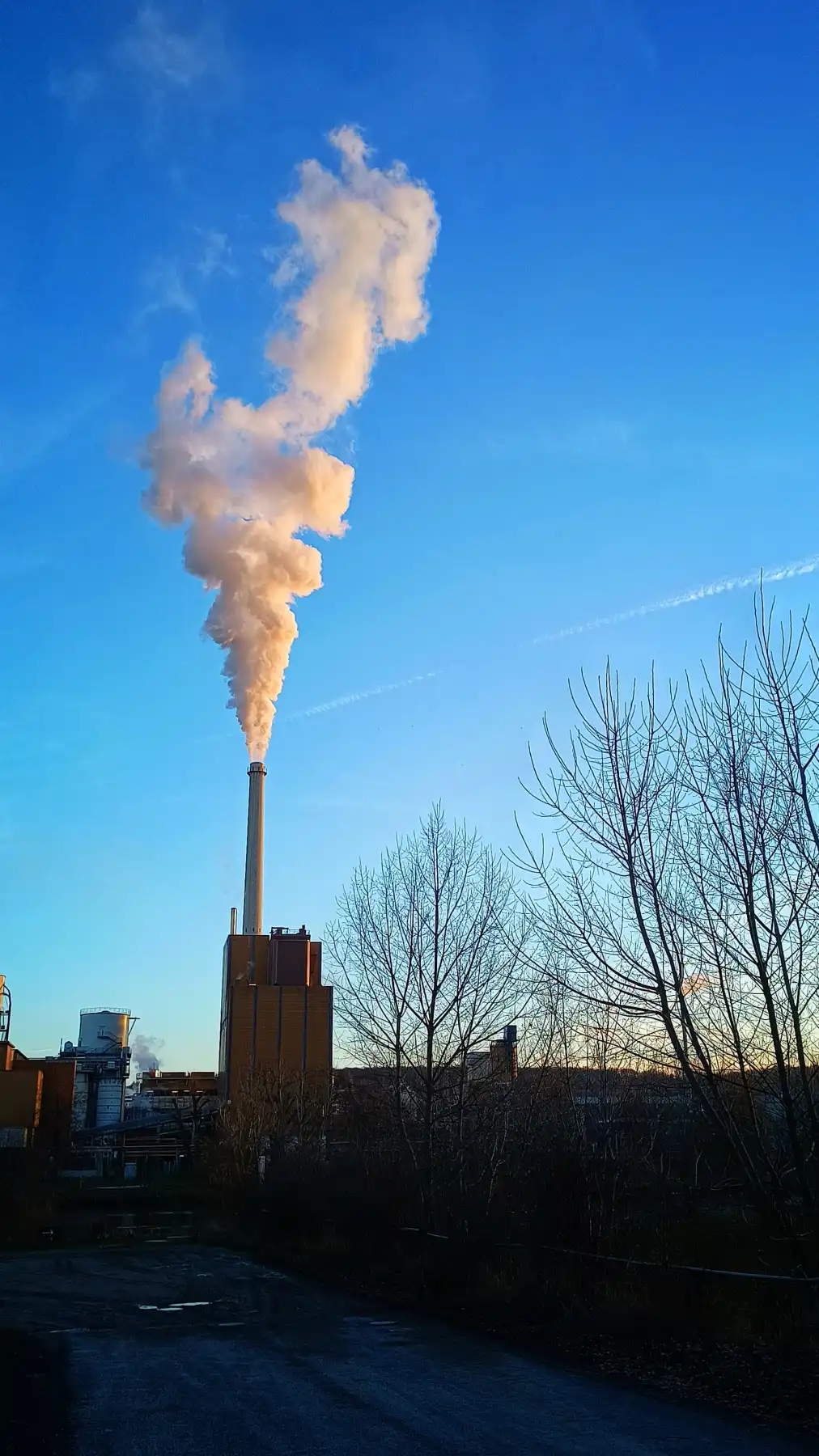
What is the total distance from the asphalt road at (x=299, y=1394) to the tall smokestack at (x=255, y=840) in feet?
122

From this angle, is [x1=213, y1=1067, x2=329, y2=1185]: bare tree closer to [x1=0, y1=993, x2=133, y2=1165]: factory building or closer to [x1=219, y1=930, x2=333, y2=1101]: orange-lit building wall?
[x1=0, y1=993, x2=133, y2=1165]: factory building

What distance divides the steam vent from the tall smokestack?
8.4 inches

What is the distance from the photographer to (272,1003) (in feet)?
185

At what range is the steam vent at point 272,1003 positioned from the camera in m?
55.3

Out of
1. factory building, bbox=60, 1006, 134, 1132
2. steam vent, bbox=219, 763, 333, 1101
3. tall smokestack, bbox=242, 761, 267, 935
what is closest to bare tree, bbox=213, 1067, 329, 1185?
tall smokestack, bbox=242, 761, 267, 935

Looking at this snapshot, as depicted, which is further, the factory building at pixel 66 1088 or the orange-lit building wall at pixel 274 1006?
the orange-lit building wall at pixel 274 1006

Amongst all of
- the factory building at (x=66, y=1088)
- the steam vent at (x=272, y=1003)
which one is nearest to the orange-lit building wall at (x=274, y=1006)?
the steam vent at (x=272, y=1003)

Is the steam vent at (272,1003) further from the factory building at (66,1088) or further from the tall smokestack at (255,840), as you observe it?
the factory building at (66,1088)

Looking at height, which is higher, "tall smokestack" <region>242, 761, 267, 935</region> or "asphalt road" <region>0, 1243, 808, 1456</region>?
"tall smokestack" <region>242, 761, 267, 935</region>

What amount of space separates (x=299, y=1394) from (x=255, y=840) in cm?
4352

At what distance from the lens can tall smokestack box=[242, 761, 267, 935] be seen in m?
51.1

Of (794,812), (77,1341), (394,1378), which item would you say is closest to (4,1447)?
(394,1378)

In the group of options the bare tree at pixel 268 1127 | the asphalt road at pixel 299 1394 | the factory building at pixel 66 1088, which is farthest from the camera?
the factory building at pixel 66 1088

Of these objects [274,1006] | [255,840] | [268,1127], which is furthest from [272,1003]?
[268,1127]
